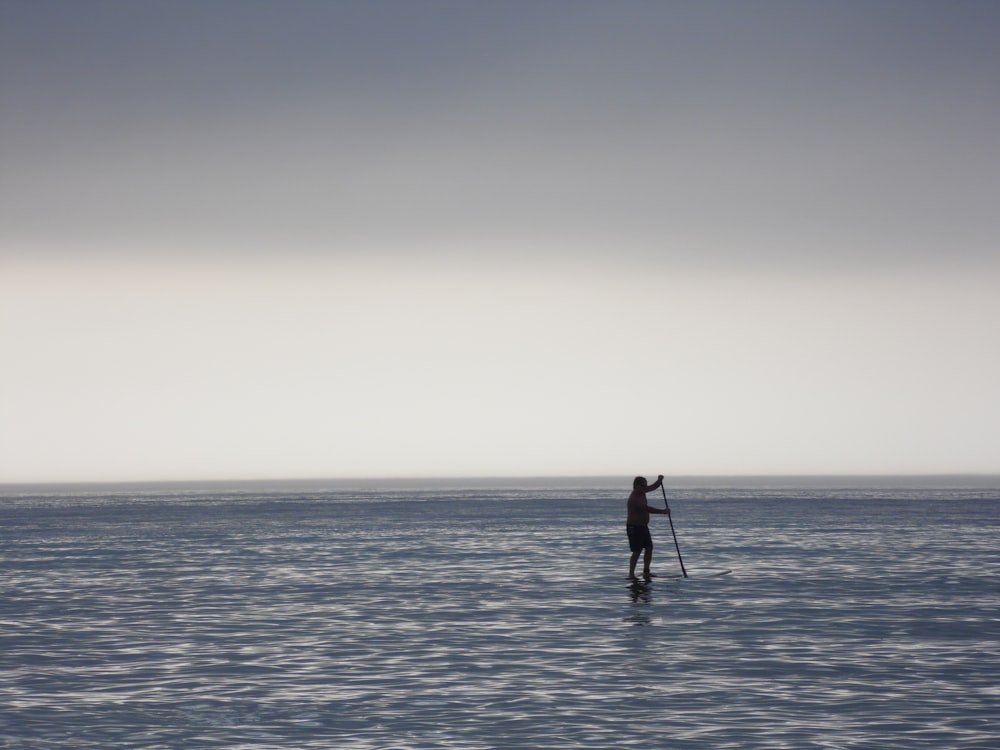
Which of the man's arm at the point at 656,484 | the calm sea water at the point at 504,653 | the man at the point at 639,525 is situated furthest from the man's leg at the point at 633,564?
the man's arm at the point at 656,484

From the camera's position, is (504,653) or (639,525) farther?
(639,525)

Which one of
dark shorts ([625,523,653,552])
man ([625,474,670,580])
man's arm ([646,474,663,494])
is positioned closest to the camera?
man's arm ([646,474,663,494])

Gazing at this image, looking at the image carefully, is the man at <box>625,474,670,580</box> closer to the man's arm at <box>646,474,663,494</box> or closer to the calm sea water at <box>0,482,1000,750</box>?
the man's arm at <box>646,474,663,494</box>

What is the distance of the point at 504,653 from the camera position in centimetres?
1686

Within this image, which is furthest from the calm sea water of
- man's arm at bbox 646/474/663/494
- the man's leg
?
man's arm at bbox 646/474/663/494

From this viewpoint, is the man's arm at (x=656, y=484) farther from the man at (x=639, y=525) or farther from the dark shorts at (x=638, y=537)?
the dark shorts at (x=638, y=537)

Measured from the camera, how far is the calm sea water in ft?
40.5

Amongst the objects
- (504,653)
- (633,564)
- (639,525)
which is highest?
(639,525)

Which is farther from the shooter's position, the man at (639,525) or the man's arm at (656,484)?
the man at (639,525)

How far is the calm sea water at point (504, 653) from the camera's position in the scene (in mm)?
12352

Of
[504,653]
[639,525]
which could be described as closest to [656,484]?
[639,525]

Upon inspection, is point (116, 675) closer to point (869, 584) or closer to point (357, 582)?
point (357, 582)

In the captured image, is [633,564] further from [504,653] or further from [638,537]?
[504,653]

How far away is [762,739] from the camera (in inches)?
464
